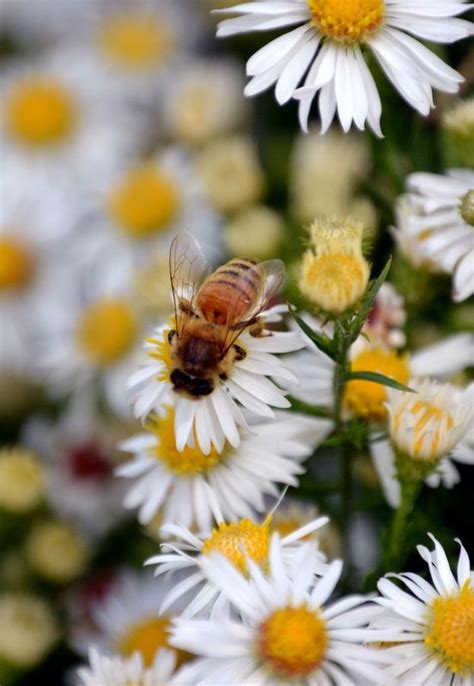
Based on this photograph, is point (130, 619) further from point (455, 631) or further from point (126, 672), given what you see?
point (455, 631)

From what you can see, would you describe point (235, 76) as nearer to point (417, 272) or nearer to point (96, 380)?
point (96, 380)

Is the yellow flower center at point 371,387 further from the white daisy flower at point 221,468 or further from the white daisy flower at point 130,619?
the white daisy flower at point 130,619

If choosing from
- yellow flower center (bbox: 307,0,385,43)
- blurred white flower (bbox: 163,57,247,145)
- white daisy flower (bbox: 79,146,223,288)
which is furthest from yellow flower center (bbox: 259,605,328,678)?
blurred white flower (bbox: 163,57,247,145)

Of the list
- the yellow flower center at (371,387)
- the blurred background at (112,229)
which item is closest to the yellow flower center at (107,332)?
the blurred background at (112,229)

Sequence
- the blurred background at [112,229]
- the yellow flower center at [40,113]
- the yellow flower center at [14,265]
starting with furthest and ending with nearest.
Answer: the yellow flower center at [40,113], the yellow flower center at [14,265], the blurred background at [112,229]

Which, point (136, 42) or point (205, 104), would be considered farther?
point (136, 42)

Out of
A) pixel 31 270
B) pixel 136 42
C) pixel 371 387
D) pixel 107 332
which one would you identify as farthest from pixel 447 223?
pixel 136 42

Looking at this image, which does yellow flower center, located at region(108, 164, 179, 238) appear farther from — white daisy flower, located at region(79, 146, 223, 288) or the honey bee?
the honey bee
